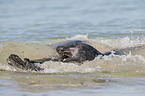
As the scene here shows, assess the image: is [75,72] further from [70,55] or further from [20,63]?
[20,63]

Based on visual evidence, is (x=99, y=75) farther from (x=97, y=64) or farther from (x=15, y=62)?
(x=15, y=62)

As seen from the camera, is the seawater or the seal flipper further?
the seal flipper

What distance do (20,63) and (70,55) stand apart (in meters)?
1.01

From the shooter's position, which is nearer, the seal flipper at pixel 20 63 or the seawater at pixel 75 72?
the seawater at pixel 75 72

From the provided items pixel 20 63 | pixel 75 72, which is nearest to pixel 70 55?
pixel 75 72

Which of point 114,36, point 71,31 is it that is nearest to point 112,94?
point 114,36

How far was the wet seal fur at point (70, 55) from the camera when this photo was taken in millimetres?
5109

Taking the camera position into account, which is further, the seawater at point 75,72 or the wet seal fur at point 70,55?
the wet seal fur at point 70,55

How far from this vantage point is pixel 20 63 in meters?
5.14

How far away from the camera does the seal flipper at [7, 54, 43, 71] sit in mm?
5113

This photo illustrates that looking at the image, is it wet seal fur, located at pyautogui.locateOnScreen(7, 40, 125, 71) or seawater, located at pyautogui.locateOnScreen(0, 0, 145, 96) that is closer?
seawater, located at pyautogui.locateOnScreen(0, 0, 145, 96)

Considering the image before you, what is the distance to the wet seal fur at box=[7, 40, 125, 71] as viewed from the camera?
511cm

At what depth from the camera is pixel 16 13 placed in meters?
14.6

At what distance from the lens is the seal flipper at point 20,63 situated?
5113mm
